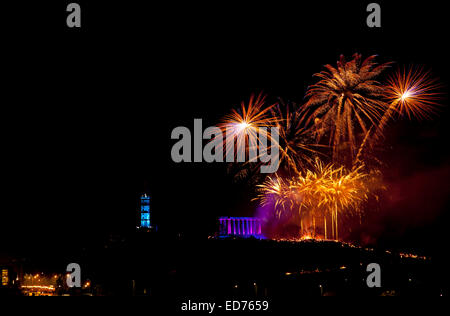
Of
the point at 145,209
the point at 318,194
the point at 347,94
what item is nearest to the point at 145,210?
the point at 145,209

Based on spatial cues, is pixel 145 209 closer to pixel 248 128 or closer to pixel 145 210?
pixel 145 210

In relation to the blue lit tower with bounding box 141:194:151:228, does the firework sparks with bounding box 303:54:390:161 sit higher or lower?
higher

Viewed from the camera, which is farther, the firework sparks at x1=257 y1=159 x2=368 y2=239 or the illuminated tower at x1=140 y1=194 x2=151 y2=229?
the illuminated tower at x1=140 y1=194 x2=151 y2=229

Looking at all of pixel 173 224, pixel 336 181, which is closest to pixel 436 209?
pixel 336 181

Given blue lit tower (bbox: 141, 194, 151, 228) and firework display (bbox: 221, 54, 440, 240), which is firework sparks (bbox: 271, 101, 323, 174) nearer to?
firework display (bbox: 221, 54, 440, 240)

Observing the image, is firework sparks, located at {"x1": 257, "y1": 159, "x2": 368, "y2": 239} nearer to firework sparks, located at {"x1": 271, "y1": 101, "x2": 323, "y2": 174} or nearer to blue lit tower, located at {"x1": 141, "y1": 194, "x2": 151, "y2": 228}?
firework sparks, located at {"x1": 271, "y1": 101, "x2": 323, "y2": 174}

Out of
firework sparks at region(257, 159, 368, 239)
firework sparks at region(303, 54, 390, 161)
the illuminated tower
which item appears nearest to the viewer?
firework sparks at region(303, 54, 390, 161)

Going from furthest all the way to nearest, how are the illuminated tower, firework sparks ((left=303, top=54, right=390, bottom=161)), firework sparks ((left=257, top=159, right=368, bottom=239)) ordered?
the illuminated tower
firework sparks ((left=257, top=159, right=368, bottom=239))
firework sparks ((left=303, top=54, right=390, bottom=161))

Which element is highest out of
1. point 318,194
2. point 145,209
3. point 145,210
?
point 318,194

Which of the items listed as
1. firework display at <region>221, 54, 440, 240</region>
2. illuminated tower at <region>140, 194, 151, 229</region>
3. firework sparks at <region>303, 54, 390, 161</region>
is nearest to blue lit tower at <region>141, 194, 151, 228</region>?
illuminated tower at <region>140, 194, 151, 229</region>

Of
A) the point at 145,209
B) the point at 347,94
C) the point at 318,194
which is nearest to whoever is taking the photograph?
the point at 347,94
